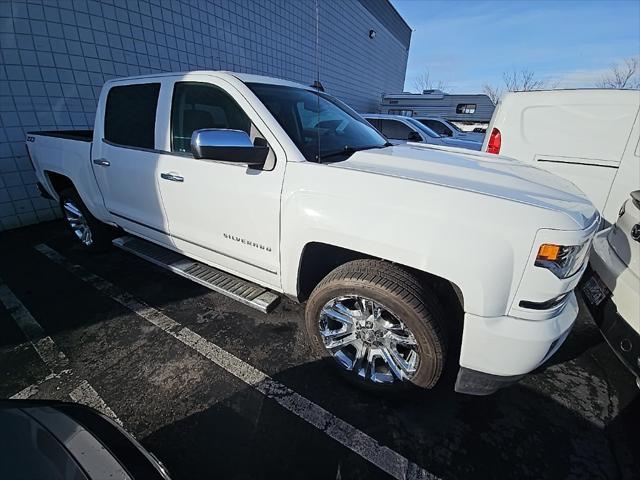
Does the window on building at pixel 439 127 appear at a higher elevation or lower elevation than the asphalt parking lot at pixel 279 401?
higher

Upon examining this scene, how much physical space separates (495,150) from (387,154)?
2675 millimetres

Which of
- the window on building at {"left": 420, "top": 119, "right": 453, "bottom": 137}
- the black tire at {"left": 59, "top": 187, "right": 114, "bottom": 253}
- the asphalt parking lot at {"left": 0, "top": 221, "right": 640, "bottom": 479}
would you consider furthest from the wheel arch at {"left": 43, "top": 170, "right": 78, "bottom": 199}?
the window on building at {"left": 420, "top": 119, "right": 453, "bottom": 137}

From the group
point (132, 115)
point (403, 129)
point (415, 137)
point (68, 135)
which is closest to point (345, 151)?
point (132, 115)

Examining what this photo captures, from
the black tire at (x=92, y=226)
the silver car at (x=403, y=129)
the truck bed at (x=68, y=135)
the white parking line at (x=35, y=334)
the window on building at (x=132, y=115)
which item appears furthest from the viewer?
the silver car at (x=403, y=129)

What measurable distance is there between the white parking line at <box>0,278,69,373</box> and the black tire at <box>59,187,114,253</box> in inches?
A: 35.8

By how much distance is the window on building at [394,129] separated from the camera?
8570mm

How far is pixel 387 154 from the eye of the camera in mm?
2203

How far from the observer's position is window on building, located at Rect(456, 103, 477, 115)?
2339 cm

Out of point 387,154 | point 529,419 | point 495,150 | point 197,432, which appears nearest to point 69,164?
point 197,432

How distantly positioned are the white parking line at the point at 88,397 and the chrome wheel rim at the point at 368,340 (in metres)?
1.44

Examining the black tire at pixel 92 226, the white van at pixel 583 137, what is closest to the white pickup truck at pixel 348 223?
the black tire at pixel 92 226

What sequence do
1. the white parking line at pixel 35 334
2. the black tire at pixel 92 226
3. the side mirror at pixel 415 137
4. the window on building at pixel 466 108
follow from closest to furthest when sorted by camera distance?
the white parking line at pixel 35 334 → the black tire at pixel 92 226 → the side mirror at pixel 415 137 → the window on building at pixel 466 108

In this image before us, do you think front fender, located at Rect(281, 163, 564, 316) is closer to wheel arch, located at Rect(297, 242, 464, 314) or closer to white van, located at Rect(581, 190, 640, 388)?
wheel arch, located at Rect(297, 242, 464, 314)

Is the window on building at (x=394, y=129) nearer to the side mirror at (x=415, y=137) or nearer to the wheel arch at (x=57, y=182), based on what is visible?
the side mirror at (x=415, y=137)
